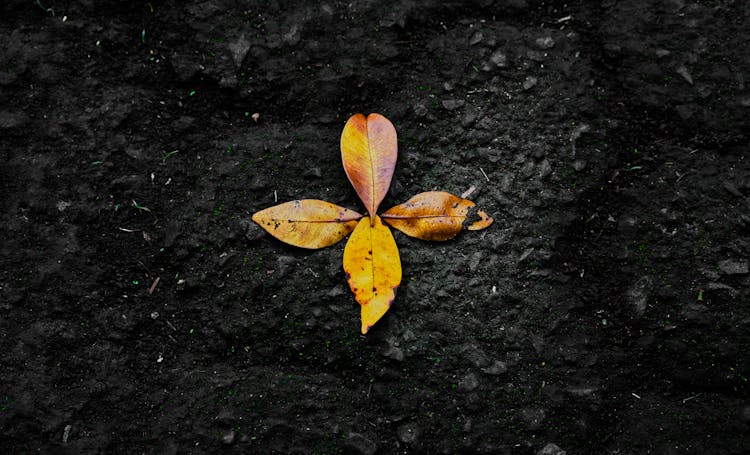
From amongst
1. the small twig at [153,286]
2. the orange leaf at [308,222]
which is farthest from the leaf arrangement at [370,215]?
the small twig at [153,286]

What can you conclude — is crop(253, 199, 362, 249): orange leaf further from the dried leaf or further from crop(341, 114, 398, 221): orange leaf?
the dried leaf

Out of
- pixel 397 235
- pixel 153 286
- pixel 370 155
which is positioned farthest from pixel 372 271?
pixel 153 286

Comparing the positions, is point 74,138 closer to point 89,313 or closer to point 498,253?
point 89,313

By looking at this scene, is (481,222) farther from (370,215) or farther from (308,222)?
(308,222)

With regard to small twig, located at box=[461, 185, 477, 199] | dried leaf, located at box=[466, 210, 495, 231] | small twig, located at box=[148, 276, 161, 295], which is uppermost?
small twig, located at box=[461, 185, 477, 199]

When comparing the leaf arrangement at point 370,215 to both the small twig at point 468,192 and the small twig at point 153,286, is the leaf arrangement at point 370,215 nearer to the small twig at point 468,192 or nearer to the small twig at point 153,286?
the small twig at point 468,192

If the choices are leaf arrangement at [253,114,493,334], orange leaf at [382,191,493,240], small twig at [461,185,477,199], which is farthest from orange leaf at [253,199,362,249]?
small twig at [461,185,477,199]
